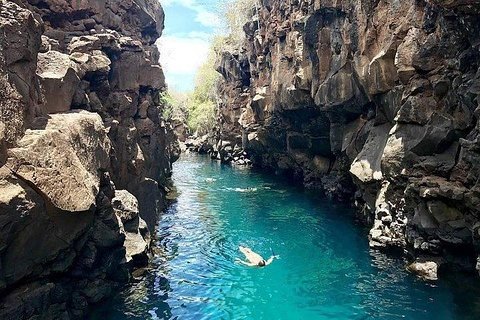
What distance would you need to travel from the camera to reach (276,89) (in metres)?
42.6

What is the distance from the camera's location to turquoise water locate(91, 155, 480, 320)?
52.9 ft

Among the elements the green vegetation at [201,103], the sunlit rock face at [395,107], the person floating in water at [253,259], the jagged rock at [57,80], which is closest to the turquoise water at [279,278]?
the person floating in water at [253,259]

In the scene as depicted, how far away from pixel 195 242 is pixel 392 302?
12.0 metres

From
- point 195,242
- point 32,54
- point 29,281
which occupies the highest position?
point 32,54

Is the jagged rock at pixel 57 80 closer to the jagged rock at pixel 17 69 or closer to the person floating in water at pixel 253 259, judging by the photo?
the jagged rock at pixel 17 69

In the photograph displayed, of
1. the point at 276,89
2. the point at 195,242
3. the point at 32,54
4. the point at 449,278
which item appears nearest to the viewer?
the point at 32,54

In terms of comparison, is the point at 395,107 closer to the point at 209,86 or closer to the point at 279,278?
the point at 279,278

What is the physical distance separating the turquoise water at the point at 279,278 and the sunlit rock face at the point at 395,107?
217 centimetres

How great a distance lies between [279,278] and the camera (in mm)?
19641

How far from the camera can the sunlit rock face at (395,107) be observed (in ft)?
58.9

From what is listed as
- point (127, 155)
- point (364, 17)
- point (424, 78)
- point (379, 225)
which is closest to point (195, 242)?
point (127, 155)

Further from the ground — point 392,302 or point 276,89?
point 276,89

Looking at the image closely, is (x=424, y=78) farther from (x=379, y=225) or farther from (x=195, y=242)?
(x=195, y=242)

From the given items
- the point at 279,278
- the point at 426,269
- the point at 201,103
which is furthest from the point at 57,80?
the point at 201,103
